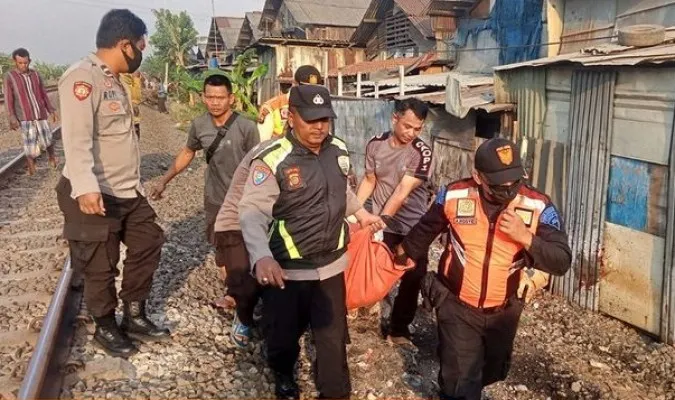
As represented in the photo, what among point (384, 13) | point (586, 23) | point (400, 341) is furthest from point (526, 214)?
point (384, 13)

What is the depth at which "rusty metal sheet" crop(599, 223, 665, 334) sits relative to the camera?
17.7ft

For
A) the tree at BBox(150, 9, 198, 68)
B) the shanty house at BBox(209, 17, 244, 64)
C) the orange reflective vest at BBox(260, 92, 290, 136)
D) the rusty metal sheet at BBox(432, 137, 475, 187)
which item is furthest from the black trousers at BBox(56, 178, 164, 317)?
the tree at BBox(150, 9, 198, 68)

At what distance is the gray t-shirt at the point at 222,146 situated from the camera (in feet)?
14.1

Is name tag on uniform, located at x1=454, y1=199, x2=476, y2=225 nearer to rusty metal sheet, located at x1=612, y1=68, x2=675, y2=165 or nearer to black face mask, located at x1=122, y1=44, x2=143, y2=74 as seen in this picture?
black face mask, located at x1=122, y1=44, x2=143, y2=74

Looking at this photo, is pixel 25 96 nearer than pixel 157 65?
Yes

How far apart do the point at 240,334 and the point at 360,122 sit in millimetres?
9149

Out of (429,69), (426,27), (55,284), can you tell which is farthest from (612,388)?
(426,27)

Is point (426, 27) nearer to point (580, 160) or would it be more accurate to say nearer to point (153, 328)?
point (580, 160)

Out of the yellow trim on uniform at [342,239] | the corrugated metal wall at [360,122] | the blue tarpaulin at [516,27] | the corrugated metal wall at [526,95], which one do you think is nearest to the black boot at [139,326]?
the yellow trim on uniform at [342,239]

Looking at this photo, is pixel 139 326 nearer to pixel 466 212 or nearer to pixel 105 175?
pixel 105 175

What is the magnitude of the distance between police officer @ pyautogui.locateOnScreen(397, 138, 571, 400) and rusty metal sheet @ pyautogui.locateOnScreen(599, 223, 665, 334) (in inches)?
128

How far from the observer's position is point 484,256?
2732mm

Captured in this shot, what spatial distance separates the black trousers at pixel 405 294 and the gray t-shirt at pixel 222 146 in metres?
1.41

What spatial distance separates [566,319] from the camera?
5922 mm
